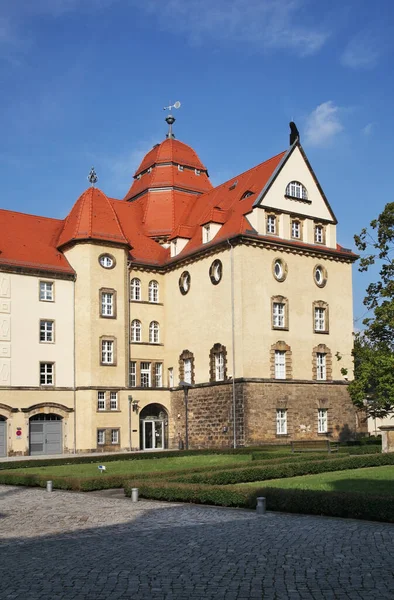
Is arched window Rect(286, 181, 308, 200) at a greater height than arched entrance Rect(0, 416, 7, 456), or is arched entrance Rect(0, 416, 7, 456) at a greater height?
arched window Rect(286, 181, 308, 200)

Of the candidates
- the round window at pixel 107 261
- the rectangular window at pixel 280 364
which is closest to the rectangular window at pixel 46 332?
the round window at pixel 107 261

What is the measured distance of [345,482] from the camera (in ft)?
73.5

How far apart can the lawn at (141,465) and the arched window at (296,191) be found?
1871cm

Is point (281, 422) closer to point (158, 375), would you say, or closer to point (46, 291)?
point (158, 375)

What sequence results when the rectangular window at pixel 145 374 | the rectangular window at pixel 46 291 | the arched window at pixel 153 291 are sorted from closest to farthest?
the rectangular window at pixel 46 291 < the rectangular window at pixel 145 374 < the arched window at pixel 153 291

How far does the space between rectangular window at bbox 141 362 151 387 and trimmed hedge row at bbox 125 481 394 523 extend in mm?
30358

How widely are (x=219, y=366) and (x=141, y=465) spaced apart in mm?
14597

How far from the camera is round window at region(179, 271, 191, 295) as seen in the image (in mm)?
50903

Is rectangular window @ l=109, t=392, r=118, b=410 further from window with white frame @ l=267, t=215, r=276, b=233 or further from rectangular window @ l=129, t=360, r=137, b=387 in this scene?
window with white frame @ l=267, t=215, r=276, b=233

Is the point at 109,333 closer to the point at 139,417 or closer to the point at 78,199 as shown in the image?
the point at 139,417

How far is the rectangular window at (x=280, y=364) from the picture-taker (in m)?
46.2

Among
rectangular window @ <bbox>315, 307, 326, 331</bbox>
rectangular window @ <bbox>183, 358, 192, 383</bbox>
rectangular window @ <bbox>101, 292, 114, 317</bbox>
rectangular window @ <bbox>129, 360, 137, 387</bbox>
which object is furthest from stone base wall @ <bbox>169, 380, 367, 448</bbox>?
rectangular window @ <bbox>101, 292, 114, 317</bbox>

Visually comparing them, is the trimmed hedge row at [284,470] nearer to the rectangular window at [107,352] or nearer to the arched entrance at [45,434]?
the rectangular window at [107,352]

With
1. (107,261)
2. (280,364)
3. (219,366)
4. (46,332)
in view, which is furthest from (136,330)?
(280,364)
